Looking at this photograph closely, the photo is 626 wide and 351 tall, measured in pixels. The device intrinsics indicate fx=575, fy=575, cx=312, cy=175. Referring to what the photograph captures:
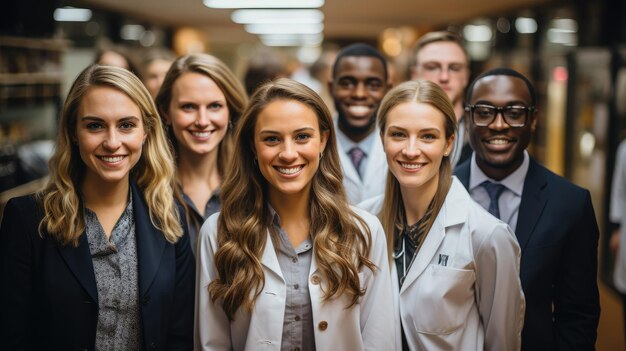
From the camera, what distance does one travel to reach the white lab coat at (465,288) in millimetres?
2094

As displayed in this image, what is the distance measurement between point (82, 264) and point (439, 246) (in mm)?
1298

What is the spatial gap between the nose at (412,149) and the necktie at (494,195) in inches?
16.5

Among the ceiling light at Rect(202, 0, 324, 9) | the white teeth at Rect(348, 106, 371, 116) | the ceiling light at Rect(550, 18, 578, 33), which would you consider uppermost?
the ceiling light at Rect(202, 0, 324, 9)

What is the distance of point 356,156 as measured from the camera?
331cm

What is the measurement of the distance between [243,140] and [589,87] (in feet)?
18.0

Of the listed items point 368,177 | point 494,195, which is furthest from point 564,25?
point 494,195

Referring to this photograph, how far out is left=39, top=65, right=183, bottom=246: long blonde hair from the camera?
6.54 ft

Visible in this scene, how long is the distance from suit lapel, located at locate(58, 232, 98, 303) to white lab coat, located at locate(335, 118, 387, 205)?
1.45 meters

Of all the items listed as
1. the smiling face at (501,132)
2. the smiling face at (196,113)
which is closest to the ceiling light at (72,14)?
the smiling face at (196,113)

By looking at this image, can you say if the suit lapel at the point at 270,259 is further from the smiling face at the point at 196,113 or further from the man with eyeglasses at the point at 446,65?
Answer: the man with eyeglasses at the point at 446,65

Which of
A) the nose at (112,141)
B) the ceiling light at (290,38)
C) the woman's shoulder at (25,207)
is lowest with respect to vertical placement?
the woman's shoulder at (25,207)

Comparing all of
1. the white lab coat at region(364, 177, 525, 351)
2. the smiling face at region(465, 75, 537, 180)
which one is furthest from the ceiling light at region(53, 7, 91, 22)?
the white lab coat at region(364, 177, 525, 351)

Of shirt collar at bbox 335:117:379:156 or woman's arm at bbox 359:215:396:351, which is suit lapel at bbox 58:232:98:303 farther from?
shirt collar at bbox 335:117:379:156

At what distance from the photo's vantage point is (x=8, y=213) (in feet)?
6.46
